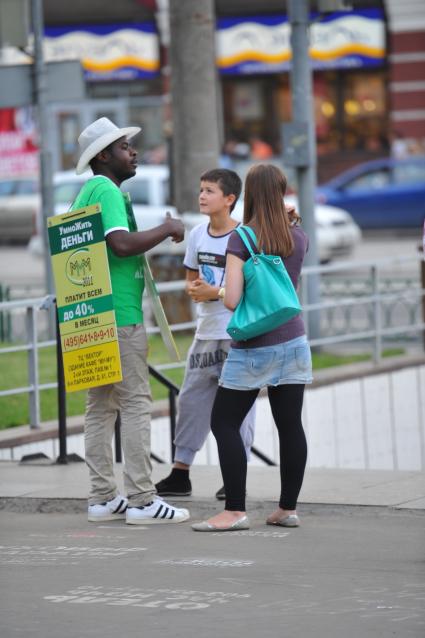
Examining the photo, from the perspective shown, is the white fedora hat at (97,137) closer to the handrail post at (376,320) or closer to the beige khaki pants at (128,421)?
the beige khaki pants at (128,421)

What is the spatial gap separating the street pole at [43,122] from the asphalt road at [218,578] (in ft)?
19.5

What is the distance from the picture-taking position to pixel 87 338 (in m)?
7.79

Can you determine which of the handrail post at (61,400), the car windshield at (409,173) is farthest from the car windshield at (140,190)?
the handrail post at (61,400)

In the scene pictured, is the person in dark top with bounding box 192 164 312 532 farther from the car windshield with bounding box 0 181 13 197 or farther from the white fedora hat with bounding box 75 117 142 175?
the car windshield with bounding box 0 181 13 197

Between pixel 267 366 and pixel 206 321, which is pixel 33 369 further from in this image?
pixel 267 366

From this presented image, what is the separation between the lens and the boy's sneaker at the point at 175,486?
332 inches

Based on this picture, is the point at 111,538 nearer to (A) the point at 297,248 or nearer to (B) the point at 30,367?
(A) the point at 297,248

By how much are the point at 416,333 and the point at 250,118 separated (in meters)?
25.6

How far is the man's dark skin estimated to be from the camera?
24.7 feet

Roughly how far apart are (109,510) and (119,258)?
132 cm

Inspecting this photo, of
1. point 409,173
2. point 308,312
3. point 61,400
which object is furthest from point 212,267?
point 409,173

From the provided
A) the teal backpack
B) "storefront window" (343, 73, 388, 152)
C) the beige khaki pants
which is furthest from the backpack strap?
"storefront window" (343, 73, 388, 152)

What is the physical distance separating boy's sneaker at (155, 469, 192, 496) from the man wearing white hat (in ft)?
1.48

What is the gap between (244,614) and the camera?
5875 millimetres
